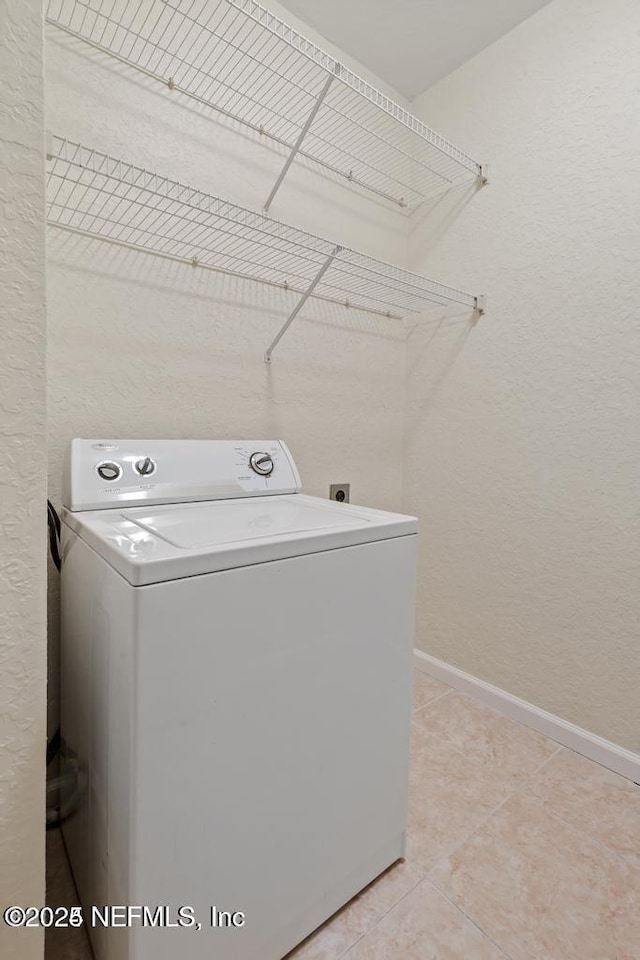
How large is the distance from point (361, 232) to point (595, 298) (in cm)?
94

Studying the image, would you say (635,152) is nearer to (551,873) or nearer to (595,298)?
(595,298)

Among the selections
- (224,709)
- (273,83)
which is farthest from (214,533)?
(273,83)

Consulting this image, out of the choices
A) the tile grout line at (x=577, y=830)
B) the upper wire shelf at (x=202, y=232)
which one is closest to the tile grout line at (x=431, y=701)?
the tile grout line at (x=577, y=830)

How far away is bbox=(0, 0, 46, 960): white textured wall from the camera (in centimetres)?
60

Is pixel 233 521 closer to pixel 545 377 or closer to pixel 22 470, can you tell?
pixel 22 470

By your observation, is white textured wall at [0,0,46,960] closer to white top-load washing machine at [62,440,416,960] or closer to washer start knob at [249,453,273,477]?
white top-load washing machine at [62,440,416,960]

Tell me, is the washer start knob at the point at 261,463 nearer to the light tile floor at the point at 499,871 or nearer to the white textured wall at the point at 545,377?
the white textured wall at the point at 545,377

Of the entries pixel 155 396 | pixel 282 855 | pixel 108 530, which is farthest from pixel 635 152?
pixel 282 855

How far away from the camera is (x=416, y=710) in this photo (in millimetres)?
1780

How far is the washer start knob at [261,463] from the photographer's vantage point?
55.3 inches

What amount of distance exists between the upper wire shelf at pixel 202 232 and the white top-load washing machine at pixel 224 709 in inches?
24.1

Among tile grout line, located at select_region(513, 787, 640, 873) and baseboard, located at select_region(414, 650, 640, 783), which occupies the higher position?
baseboard, located at select_region(414, 650, 640, 783)

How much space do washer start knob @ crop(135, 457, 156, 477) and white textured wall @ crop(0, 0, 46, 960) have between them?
1.72ft

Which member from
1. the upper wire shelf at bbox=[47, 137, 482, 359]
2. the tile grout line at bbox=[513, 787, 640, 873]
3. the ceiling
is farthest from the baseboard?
the ceiling
